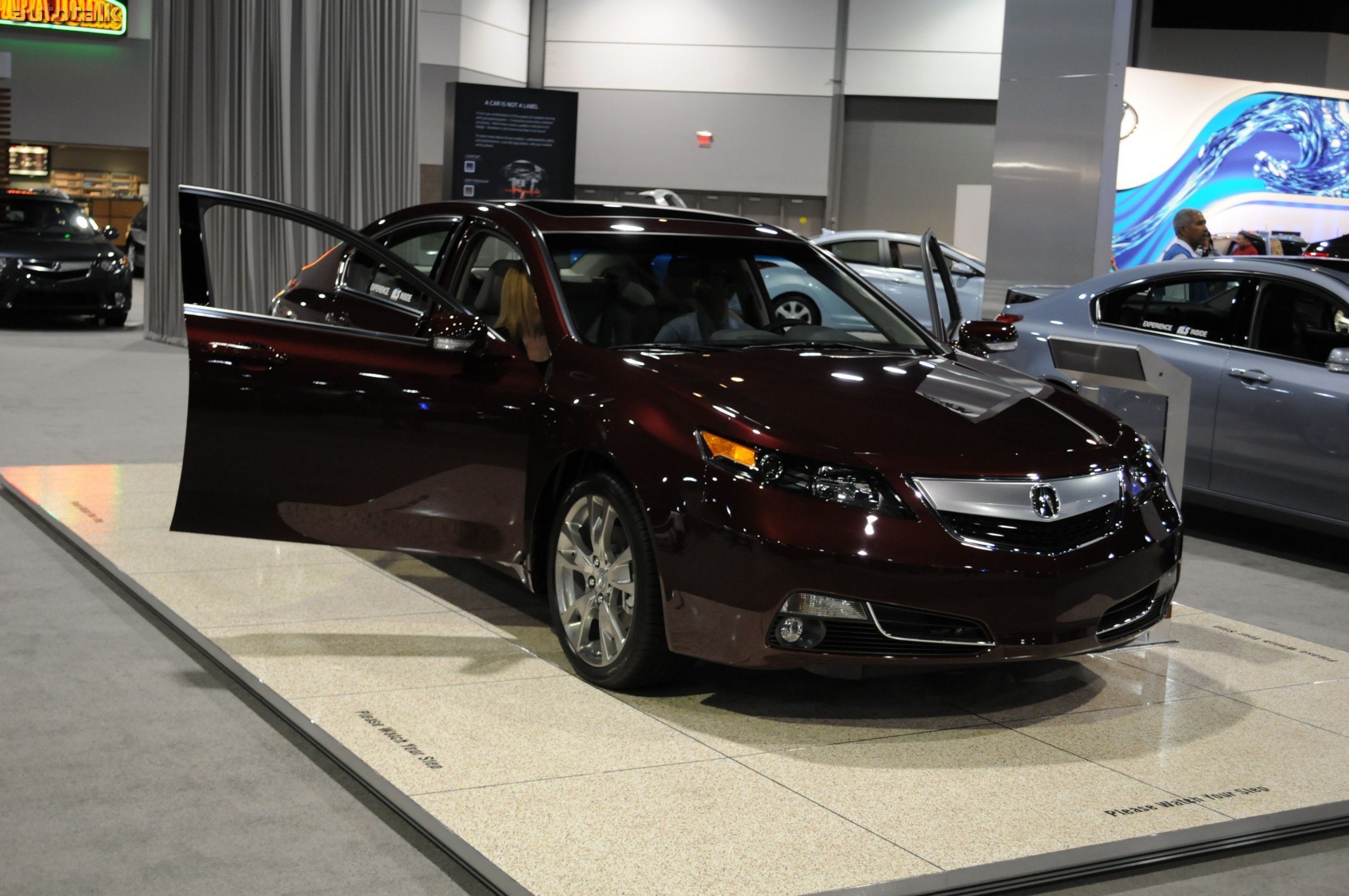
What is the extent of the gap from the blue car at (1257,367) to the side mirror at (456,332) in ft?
8.75

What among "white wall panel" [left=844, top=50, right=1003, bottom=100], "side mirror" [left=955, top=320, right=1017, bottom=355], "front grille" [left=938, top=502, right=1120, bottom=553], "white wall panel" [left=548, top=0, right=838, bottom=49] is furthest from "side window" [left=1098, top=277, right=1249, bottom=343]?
"white wall panel" [left=548, top=0, right=838, bottom=49]

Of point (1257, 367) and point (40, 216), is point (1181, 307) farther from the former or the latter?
point (40, 216)

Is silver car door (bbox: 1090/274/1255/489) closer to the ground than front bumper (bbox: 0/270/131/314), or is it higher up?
higher up

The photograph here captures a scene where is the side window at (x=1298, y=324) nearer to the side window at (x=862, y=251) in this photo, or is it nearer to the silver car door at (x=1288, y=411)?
the silver car door at (x=1288, y=411)

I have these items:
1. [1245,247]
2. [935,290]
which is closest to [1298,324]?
[935,290]

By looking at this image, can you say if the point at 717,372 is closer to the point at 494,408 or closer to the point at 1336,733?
the point at 494,408

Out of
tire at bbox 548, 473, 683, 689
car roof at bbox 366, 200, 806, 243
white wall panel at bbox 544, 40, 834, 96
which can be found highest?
white wall panel at bbox 544, 40, 834, 96

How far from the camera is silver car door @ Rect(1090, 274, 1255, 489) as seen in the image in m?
6.84

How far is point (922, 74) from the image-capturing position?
83.0 feet

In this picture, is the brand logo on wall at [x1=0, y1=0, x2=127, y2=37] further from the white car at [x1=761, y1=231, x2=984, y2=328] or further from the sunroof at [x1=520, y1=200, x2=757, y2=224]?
the sunroof at [x1=520, y1=200, x2=757, y2=224]

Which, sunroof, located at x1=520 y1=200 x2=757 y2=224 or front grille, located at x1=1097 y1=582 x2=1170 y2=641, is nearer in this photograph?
front grille, located at x1=1097 y1=582 x2=1170 y2=641

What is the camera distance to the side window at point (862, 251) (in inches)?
640

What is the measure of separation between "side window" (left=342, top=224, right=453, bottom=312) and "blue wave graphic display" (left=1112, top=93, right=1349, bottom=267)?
1282 cm

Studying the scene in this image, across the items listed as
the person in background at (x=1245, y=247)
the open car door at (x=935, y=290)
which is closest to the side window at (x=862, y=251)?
the person in background at (x=1245, y=247)
